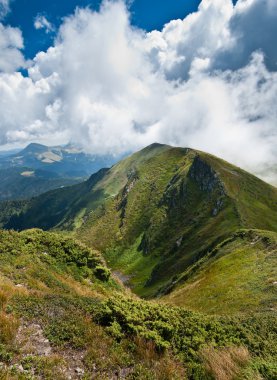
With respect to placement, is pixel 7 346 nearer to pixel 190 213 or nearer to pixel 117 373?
pixel 117 373

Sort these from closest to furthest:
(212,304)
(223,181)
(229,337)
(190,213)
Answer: (229,337)
(212,304)
(223,181)
(190,213)

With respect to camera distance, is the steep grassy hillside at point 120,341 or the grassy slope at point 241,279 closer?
the steep grassy hillside at point 120,341

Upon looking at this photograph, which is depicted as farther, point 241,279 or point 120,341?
point 241,279

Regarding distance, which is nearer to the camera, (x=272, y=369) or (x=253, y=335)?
(x=272, y=369)

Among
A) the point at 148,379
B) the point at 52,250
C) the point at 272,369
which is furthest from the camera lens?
the point at 52,250

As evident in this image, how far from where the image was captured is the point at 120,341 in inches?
486

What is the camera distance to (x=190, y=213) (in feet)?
626

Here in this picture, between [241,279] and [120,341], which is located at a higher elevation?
[120,341]

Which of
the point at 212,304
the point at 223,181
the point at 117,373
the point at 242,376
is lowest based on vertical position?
the point at 212,304

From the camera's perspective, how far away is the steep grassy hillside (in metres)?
10.6

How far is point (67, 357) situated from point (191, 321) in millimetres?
6635

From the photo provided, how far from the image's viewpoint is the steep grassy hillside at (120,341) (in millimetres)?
10570

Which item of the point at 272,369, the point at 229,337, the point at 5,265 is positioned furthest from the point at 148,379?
the point at 5,265

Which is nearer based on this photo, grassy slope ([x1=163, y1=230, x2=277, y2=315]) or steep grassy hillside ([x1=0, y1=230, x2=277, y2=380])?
steep grassy hillside ([x1=0, y1=230, x2=277, y2=380])
